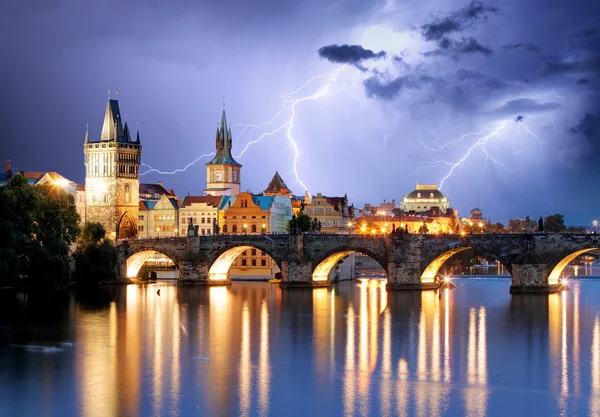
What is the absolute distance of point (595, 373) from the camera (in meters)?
45.0

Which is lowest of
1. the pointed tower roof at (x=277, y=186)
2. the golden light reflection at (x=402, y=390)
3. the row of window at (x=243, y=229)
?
the golden light reflection at (x=402, y=390)

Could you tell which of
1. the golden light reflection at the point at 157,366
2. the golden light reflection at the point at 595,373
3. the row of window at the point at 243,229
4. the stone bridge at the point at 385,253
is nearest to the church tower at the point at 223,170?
the row of window at the point at 243,229

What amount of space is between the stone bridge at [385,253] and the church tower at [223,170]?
47.6m

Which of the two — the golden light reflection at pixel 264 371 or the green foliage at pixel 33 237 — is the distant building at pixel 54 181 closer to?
the green foliage at pixel 33 237

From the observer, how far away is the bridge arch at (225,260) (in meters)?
90.4

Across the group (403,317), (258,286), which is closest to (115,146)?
(258,286)

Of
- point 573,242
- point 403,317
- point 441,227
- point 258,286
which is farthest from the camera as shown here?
point 441,227

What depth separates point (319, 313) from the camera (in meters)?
68.1

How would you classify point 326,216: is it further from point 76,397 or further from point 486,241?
point 76,397

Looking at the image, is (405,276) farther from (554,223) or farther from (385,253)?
(554,223)

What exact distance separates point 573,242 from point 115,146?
2544 inches

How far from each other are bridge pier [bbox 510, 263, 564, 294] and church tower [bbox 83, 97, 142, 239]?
56303 millimetres

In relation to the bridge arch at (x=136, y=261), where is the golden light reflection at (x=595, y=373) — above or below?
below

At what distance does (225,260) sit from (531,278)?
29.3m
